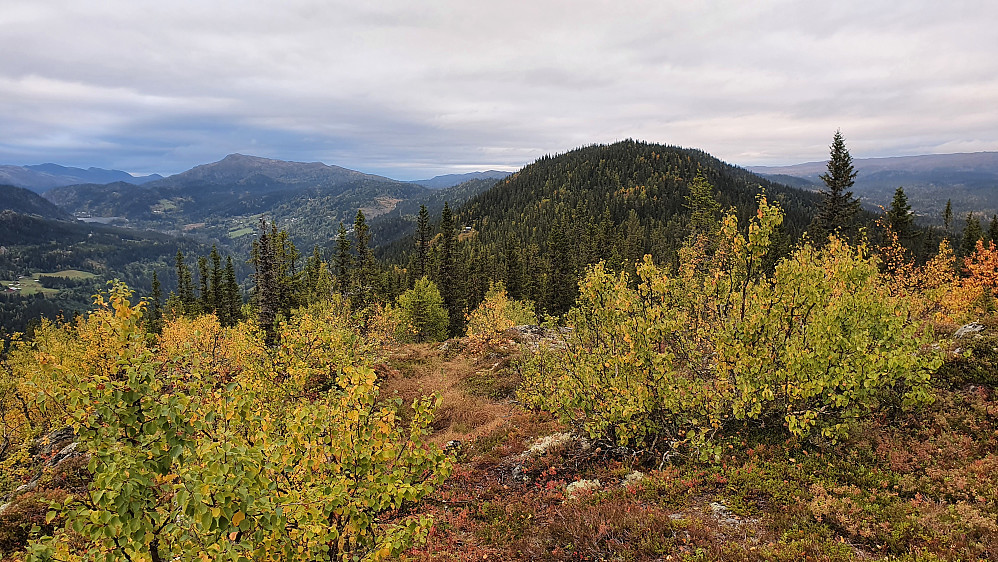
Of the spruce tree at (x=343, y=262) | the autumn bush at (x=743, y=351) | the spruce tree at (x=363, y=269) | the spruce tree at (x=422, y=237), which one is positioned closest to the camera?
the autumn bush at (x=743, y=351)

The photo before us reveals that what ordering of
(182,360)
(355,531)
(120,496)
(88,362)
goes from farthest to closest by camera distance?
(88,362), (182,360), (355,531), (120,496)

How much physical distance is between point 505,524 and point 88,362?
26683 millimetres

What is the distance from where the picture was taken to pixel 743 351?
12.8m

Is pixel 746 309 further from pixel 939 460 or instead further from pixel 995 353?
pixel 995 353

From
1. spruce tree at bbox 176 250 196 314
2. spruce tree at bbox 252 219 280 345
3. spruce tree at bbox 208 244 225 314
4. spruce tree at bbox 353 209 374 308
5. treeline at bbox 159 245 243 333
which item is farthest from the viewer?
spruce tree at bbox 176 250 196 314

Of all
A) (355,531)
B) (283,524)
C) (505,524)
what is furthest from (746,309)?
(283,524)

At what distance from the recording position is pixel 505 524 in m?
13.0

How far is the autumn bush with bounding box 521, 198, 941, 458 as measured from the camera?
40.5 ft

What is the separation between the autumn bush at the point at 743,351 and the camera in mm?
12336

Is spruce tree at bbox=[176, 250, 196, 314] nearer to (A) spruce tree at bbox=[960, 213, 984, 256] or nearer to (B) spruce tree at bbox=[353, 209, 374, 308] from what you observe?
(B) spruce tree at bbox=[353, 209, 374, 308]

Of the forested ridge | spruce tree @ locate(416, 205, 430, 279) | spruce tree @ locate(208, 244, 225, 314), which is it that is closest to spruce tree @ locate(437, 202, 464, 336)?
spruce tree @ locate(416, 205, 430, 279)

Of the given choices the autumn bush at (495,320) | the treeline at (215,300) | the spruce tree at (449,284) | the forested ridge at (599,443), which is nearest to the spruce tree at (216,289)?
the treeline at (215,300)

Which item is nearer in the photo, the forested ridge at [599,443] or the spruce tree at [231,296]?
the forested ridge at [599,443]

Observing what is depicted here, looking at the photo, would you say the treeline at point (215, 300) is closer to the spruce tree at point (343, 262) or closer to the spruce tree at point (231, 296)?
the spruce tree at point (231, 296)
